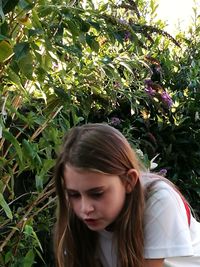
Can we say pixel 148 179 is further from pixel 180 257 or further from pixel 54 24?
pixel 54 24

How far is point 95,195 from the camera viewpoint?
5.16 feet

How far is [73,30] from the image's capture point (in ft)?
5.59

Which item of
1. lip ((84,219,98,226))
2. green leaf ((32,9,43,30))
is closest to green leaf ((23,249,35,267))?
lip ((84,219,98,226))

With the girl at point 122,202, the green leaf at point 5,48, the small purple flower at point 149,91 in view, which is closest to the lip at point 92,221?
the girl at point 122,202

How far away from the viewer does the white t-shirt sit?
1.64m

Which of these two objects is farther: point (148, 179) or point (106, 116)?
point (106, 116)

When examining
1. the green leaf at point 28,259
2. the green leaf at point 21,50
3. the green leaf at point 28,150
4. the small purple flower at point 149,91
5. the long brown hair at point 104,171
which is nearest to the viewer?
the green leaf at point 21,50

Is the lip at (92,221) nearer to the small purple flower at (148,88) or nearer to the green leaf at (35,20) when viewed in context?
the green leaf at (35,20)

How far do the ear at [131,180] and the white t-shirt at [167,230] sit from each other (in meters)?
0.06

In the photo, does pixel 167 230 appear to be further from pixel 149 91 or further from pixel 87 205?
pixel 149 91

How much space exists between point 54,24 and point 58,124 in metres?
0.57

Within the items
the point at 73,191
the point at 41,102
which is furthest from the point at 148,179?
the point at 41,102

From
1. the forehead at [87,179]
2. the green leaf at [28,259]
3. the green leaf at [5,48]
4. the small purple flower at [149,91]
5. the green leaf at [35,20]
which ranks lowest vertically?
the green leaf at [28,259]

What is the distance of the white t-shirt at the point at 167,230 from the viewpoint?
164 cm
